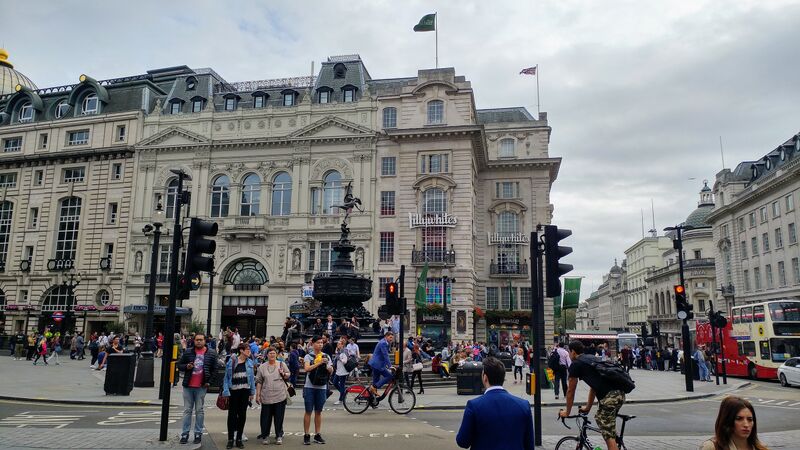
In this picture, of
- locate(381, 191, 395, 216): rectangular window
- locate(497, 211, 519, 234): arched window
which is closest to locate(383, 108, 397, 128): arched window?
locate(381, 191, 395, 216): rectangular window

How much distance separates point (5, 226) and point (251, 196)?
26441 millimetres

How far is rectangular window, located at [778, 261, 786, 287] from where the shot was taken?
52.0 metres

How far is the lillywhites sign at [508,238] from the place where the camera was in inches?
2057

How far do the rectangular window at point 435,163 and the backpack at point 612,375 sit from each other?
→ 4043cm

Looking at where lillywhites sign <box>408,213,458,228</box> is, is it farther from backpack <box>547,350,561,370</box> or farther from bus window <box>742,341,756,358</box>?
backpack <box>547,350,561,370</box>

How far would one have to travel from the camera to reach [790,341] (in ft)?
99.2

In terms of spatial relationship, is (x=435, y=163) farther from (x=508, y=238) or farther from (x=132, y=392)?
(x=132, y=392)

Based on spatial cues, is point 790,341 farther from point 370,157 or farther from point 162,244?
point 162,244

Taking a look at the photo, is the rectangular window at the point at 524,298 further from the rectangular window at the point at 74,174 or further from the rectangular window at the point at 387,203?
the rectangular window at the point at 74,174

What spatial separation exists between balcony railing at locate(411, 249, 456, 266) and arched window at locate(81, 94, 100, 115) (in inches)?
1391

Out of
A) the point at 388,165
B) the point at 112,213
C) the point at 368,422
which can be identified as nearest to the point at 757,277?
the point at 388,165

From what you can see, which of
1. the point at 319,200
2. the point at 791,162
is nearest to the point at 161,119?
the point at 319,200

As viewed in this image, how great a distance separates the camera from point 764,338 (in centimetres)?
3133

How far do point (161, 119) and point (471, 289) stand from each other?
3209 cm
